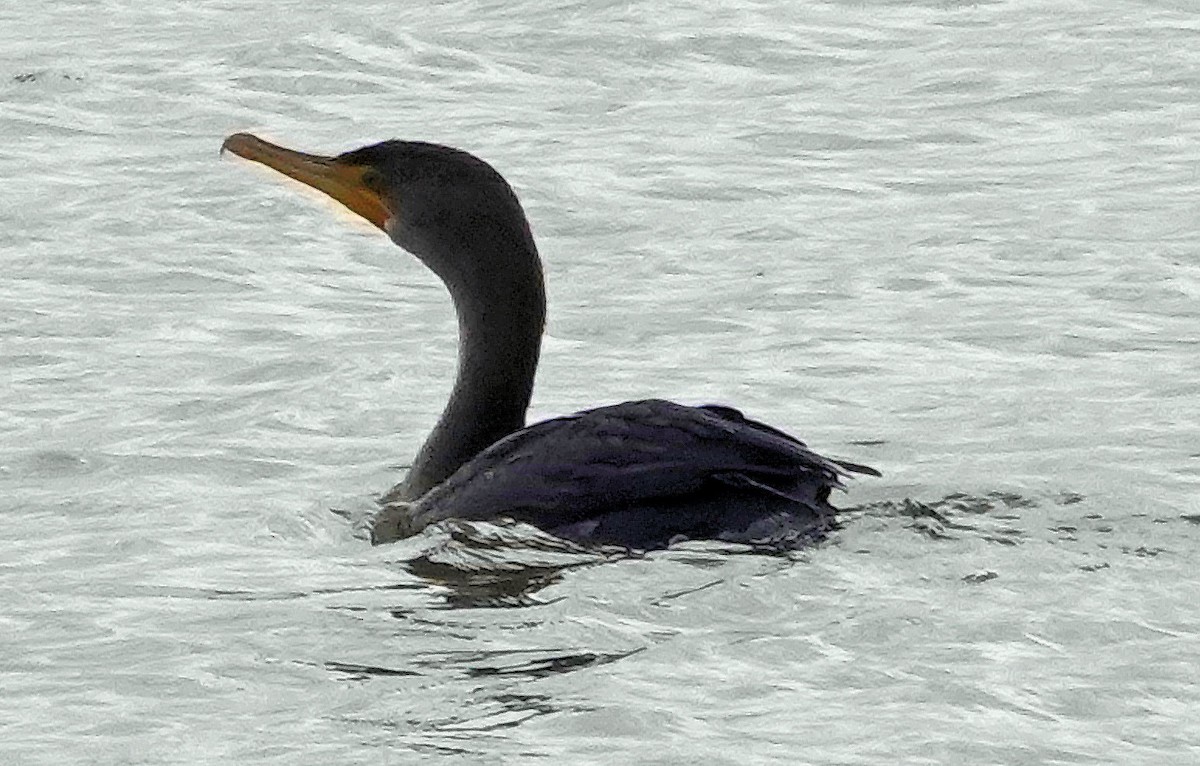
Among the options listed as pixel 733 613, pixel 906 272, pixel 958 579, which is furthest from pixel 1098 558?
pixel 906 272

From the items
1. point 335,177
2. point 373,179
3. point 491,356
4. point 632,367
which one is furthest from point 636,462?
point 632,367

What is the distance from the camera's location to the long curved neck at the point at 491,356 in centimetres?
1011

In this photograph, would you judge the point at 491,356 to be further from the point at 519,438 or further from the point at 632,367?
the point at 632,367

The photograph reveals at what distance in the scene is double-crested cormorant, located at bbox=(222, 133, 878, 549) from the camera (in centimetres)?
912

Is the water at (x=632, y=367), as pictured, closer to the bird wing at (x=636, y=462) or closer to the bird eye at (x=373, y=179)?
the bird wing at (x=636, y=462)

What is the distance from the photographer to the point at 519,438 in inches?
376

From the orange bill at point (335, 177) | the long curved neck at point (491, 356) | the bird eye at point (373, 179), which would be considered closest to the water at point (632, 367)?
the long curved neck at point (491, 356)

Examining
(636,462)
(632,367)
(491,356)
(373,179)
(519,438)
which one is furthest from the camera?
(632,367)

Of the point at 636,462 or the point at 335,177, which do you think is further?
the point at 335,177

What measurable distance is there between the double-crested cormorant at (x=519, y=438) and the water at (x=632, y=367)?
0.17 m

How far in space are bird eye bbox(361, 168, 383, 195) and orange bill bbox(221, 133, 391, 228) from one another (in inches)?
0.4

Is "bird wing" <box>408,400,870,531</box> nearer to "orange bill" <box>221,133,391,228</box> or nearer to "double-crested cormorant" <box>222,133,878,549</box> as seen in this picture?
"double-crested cormorant" <box>222,133,878,549</box>

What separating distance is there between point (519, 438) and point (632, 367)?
234cm

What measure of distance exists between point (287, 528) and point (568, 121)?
600 centimetres
